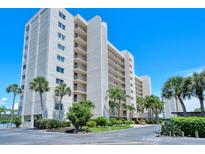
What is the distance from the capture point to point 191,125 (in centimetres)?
2033

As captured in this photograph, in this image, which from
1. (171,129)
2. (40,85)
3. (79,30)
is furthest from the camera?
(79,30)

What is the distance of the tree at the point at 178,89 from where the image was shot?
3341 cm

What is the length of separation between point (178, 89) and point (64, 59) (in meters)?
30.5

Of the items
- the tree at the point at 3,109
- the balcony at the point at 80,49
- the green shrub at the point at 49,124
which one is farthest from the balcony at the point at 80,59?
the tree at the point at 3,109

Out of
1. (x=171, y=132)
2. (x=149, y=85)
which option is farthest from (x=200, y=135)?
(x=149, y=85)

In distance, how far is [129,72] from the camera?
7850cm

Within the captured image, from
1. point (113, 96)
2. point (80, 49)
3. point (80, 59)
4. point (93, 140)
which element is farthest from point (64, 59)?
point (93, 140)

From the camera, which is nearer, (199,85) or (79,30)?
(199,85)

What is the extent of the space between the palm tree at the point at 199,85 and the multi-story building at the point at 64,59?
2525cm

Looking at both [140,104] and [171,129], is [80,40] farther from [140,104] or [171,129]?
[171,129]

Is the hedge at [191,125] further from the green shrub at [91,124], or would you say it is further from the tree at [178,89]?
the green shrub at [91,124]

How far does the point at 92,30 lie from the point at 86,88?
61.6ft

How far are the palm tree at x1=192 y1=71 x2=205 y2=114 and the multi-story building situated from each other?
2525cm

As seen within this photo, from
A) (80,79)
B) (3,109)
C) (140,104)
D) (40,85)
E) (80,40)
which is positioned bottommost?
(3,109)
